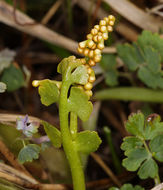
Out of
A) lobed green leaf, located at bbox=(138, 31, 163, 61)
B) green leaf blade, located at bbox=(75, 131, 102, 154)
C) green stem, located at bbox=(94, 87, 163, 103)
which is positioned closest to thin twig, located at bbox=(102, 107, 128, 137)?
green stem, located at bbox=(94, 87, 163, 103)

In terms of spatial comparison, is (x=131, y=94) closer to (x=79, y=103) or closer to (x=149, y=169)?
(x=149, y=169)

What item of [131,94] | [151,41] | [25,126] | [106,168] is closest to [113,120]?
[131,94]

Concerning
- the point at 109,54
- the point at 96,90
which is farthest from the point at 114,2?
the point at 96,90

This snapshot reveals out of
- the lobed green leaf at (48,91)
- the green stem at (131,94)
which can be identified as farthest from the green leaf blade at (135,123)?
the green stem at (131,94)

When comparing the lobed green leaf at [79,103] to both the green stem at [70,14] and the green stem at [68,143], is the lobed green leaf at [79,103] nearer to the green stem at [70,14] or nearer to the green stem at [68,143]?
the green stem at [68,143]

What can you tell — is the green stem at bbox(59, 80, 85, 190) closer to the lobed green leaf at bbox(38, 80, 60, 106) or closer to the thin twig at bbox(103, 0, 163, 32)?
the lobed green leaf at bbox(38, 80, 60, 106)

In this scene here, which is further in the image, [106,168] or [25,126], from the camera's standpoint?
[106,168]

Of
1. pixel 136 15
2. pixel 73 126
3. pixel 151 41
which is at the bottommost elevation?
pixel 73 126

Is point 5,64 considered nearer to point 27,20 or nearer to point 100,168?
point 27,20
